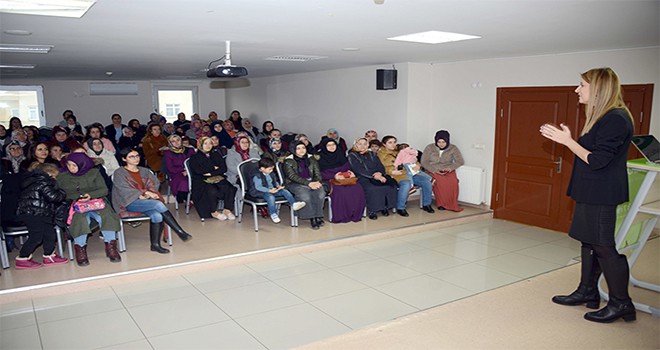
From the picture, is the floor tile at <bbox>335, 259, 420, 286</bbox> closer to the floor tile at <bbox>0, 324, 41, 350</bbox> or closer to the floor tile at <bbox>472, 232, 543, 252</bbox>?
the floor tile at <bbox>472, 232, 543, 252</bbox>

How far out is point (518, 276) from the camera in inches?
190

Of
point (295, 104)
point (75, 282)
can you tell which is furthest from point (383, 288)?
point (295, 104)

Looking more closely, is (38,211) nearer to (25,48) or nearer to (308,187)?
(25,48)

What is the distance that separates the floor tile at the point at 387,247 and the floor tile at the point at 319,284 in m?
0.88

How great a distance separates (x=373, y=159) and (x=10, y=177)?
14.7ft

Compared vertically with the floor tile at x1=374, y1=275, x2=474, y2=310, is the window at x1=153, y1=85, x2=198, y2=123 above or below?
above

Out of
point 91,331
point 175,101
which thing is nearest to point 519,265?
point 91,331

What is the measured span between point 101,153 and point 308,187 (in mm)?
3091

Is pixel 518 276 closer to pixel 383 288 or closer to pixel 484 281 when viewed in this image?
pixel 484 281

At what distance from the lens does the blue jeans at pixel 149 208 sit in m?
5.22

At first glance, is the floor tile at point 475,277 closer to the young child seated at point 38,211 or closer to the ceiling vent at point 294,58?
the ceiling vent at point 294,58

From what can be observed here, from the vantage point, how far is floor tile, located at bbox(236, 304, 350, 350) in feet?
11.3

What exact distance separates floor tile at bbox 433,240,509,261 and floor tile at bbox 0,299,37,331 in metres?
4.15

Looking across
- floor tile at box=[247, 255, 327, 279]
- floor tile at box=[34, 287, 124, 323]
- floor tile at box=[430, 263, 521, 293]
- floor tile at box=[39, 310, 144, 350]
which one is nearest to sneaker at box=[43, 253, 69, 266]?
floor tile at box=[34, 287, 124, 323]
